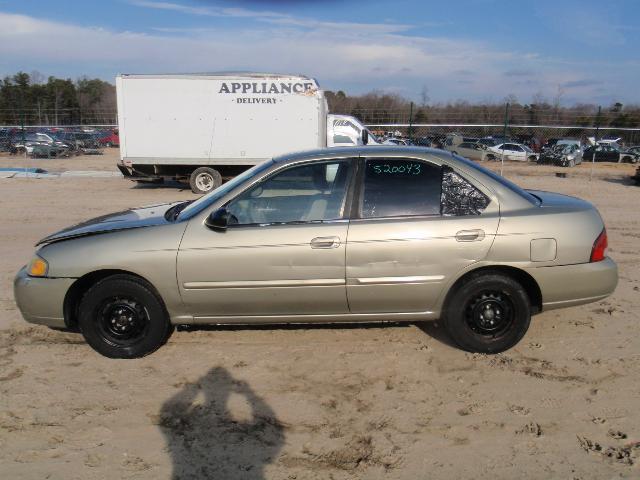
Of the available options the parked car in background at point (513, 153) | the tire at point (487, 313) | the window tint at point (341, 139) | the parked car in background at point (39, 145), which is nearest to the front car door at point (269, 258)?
the tire at point (487, 313)

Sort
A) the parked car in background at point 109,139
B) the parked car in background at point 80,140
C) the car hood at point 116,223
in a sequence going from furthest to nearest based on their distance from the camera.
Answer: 1. the parked car in background at point 109,139
2. the parked car in background at point 80,140
3. the car hood at point 116,223

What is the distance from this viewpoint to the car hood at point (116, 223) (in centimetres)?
432

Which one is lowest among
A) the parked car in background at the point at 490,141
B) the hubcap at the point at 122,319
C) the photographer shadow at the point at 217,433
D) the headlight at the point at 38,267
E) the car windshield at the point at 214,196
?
the photographer shadow at the point at 217,433

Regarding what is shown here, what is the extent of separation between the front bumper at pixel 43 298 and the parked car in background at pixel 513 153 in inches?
1084

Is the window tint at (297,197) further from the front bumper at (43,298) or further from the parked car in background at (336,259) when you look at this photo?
the front bumper at (43,298)

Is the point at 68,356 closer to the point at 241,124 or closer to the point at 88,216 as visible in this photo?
the point at 88,216

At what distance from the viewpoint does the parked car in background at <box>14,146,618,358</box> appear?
4.12m

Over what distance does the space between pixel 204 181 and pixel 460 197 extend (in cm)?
1090

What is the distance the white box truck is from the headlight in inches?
394

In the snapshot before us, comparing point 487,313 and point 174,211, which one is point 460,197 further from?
point 174,211

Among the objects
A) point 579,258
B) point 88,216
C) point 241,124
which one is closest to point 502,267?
point 579,258

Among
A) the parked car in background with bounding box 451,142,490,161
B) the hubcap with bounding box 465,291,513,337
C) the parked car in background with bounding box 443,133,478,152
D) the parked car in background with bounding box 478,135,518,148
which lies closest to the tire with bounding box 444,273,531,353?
the hubcap with bounding box 465,291,513,337

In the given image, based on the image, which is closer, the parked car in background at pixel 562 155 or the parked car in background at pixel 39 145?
the parked car in background at pixel 39 145

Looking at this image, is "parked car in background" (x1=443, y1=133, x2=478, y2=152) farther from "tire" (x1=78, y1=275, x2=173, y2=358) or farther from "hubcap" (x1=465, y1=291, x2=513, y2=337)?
"tire" (x1=78, y1=275, x2=173, y2=358)
